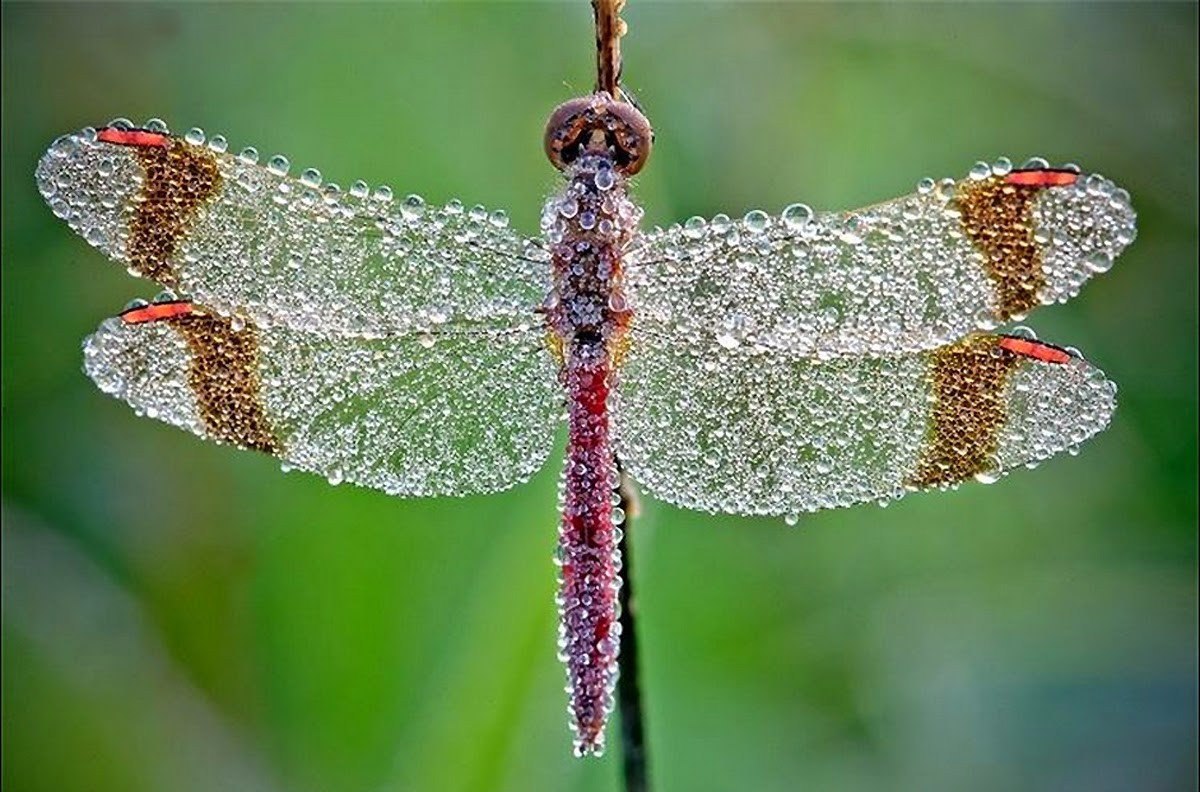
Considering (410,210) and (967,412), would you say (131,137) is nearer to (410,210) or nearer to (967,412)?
(410,210)

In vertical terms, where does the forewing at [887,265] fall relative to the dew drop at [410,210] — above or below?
below

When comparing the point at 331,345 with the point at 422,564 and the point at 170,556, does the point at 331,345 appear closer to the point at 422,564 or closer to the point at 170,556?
the point at 422,564

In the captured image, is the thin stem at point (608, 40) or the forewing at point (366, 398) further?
the forewing at point (366, 398)

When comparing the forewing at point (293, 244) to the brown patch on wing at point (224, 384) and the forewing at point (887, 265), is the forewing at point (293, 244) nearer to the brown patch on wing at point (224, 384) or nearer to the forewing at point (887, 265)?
the brown patch on wing at point (224, 384)

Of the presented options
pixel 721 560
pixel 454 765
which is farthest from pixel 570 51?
pixel 454 765

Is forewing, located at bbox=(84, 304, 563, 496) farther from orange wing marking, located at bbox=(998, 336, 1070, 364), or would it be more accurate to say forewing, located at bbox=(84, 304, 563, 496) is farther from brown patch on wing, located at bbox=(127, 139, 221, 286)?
orange wing marking, located at bbox=(998, 336, 1070, 364)

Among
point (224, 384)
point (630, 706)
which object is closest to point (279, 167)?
point (224, 384)

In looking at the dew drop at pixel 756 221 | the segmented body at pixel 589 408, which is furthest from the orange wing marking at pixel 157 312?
the dew drop at pixel 756 221

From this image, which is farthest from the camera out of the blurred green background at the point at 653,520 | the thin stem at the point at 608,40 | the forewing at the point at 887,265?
the blurred green background at the point at 653,520
